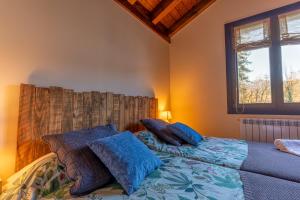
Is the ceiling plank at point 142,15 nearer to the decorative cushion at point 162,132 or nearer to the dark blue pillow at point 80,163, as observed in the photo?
the decorative cushion at point 162,132

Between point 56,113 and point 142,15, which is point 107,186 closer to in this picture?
point 56,113

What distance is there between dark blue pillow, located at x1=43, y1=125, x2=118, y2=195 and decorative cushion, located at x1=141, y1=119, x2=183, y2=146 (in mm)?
1014

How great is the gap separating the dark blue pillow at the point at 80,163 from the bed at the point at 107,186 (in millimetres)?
52

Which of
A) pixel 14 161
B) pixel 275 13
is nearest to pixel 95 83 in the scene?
pixel 14 161

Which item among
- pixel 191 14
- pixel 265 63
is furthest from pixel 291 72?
pixel 191 14

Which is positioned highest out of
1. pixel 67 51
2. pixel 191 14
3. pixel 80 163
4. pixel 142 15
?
pixel 191 14

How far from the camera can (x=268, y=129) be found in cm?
259

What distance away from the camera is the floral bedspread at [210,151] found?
1.52m

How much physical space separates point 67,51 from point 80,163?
1279mm

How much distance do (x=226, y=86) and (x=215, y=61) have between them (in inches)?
19.3

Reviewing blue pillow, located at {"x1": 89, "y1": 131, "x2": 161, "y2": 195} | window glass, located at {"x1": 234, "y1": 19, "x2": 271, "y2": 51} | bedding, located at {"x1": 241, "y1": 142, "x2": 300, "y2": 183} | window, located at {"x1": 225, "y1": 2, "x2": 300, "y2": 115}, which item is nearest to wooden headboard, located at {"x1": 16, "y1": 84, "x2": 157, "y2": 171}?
blue pillow, located at {"x1": 89, "y1": 131, "x2": 161, "y2": 195}

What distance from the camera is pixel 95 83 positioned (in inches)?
85.0

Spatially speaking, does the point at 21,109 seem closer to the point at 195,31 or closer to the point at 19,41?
the point at 19,41

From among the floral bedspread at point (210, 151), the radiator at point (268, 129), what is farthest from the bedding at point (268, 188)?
the radiator at point (268, 129)
